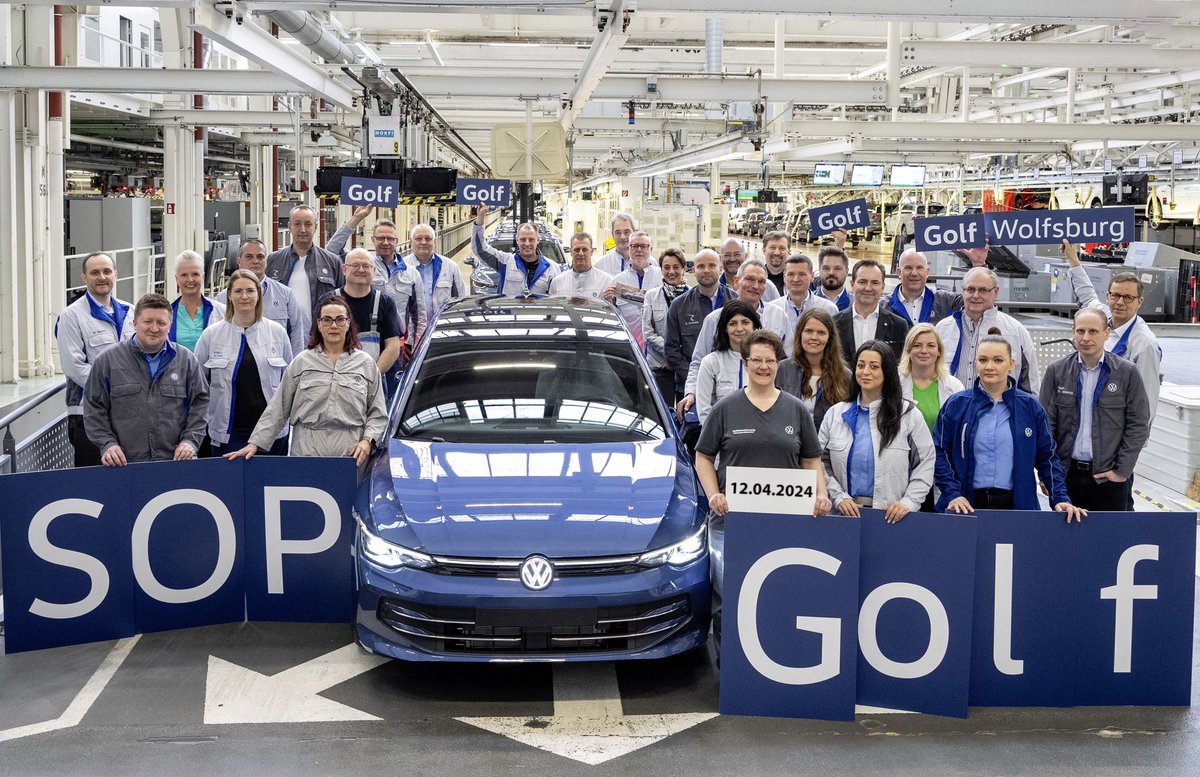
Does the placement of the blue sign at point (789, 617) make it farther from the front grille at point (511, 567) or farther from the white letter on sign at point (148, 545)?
the white letter on sign at point (148, 545)

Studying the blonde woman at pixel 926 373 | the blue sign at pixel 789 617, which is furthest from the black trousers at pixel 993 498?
the blue sign at pixel 789 617

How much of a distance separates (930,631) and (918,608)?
11cm

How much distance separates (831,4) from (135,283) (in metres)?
15.2

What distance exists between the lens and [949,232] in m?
8.60

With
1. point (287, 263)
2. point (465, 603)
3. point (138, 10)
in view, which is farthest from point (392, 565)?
point (138, 10)

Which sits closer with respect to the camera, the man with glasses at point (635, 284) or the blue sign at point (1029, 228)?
the blue sign at point (1029, 228)

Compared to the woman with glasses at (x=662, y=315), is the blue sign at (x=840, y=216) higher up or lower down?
higher up

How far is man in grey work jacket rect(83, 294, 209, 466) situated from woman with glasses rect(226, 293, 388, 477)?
390 millimetres

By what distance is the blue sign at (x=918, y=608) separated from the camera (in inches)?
185

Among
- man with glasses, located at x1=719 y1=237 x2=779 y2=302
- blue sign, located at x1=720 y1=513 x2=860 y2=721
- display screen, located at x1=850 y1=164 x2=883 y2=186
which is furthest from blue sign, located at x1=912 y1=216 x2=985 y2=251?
display screen, located at x1=850 y1=164 x2=883 y2=186

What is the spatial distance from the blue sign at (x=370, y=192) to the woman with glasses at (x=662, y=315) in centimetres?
327

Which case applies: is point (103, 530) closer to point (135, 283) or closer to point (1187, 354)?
point (1187, 354)

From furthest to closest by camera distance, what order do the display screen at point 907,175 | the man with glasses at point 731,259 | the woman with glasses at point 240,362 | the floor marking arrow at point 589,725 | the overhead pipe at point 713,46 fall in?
the display screen at point 907,175
the overhead pipe at point 713,46
the man with glasses at point 731,259
the woman with glasses at point 240,362
the floor marking arrow at point 589,725

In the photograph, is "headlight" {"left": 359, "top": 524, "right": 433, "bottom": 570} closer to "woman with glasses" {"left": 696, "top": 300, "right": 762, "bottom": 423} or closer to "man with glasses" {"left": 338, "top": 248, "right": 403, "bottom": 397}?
"woman with glasses" {"left": 696, "top": 300, "right": 762, "bottom": 423}
